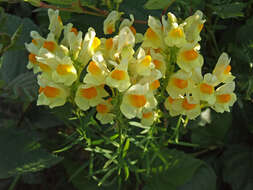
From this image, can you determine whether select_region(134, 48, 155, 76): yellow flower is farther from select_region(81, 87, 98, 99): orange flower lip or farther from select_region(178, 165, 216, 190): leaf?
select_region(178, 165, 216, 190): leaf

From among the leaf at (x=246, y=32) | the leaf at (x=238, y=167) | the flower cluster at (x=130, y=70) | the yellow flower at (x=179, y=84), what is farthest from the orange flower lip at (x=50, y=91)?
the leaf at (x=238, y=167)

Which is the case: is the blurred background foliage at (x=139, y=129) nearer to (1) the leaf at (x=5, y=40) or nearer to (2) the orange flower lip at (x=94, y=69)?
(1) the leaf at (x=5, y=40)

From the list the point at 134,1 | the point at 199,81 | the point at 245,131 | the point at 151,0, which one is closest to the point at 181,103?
the point at 199,81

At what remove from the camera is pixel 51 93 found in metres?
0.72

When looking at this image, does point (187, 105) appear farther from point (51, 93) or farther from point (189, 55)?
point (51, 93)

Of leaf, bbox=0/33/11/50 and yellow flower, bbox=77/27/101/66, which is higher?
yellow flower, bbox=77/27/101/66

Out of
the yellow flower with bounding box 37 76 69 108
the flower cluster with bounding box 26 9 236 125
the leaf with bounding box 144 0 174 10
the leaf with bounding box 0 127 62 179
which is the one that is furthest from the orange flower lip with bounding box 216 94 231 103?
the leaf with bounding box 0 127 62 179

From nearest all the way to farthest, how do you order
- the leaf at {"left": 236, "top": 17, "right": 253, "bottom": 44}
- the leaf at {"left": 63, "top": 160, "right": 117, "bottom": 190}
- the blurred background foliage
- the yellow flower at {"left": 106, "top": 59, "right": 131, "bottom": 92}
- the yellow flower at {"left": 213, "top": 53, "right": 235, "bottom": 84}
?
the yellow flower at {"left": 106, "top": 59, "right": 131, "bottom": 92}, the yellow flower at {"left": 213, "top": 53, "right": 235, "bottom": 84}, the blurred background foliage, the leaf at {"left": 236, "top": 17, "right": 253, "bottom": 44}, the leaf at {"left": 63, "top": 160, "right": 117, "bottom": 190}

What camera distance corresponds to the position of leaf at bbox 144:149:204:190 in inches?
42.5

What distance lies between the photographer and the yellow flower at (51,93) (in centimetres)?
72

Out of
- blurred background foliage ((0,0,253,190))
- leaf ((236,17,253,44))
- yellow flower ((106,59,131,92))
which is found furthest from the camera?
leaf ((236,17,253,44))

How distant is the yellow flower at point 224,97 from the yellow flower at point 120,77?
23 centimetres

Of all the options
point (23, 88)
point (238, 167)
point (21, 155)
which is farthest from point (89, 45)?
point (238, 167)

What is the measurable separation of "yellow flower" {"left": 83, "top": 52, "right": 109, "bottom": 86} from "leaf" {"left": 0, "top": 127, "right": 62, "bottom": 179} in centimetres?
42
